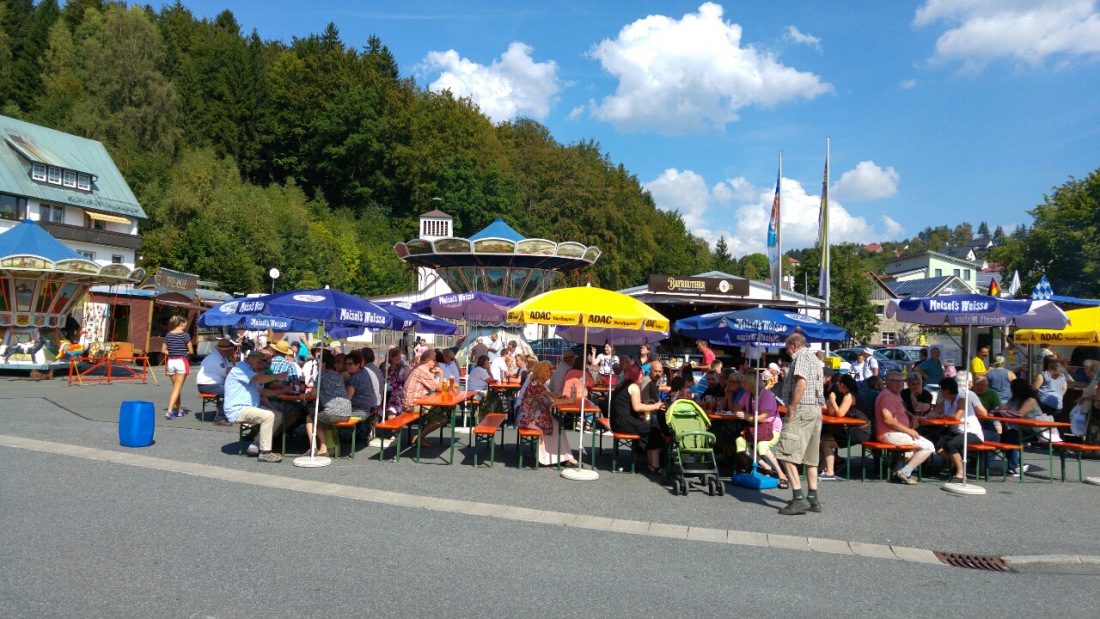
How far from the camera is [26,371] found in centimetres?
2342

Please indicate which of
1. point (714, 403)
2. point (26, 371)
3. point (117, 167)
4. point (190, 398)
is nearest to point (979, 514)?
point (714, 403)

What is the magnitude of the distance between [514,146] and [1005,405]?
2764 inches

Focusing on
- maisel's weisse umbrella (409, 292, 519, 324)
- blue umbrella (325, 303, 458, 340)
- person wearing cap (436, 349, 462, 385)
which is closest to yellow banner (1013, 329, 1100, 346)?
maisel's weisse umbrella (409, 292, 519, 324)

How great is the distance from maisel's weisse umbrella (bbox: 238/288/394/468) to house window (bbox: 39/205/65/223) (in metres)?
39.7

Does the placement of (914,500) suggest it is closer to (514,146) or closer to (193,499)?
(193,499)

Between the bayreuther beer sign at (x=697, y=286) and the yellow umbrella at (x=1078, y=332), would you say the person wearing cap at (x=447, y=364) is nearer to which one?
the yellow umbrella at (x=1078, y=332)

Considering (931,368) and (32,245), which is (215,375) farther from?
(931,368)

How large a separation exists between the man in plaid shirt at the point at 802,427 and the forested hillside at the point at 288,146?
1680 inches

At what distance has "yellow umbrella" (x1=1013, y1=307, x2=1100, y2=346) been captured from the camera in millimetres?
13344

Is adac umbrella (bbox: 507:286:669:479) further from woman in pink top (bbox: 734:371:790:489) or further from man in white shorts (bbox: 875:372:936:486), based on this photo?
man in white shorts (bbox: 875:372:936:486)

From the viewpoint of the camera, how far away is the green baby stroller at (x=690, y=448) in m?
9.19

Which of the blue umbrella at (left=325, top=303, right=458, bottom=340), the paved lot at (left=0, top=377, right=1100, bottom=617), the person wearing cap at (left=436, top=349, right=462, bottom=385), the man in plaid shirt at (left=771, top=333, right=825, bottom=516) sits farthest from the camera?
the person wearing cap at (left=436, top=349, right=462, bottom=385)

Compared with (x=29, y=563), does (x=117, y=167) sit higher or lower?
higher

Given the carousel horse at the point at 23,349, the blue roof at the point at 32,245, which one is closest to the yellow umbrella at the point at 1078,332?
the blue roof at the point at 32,245
